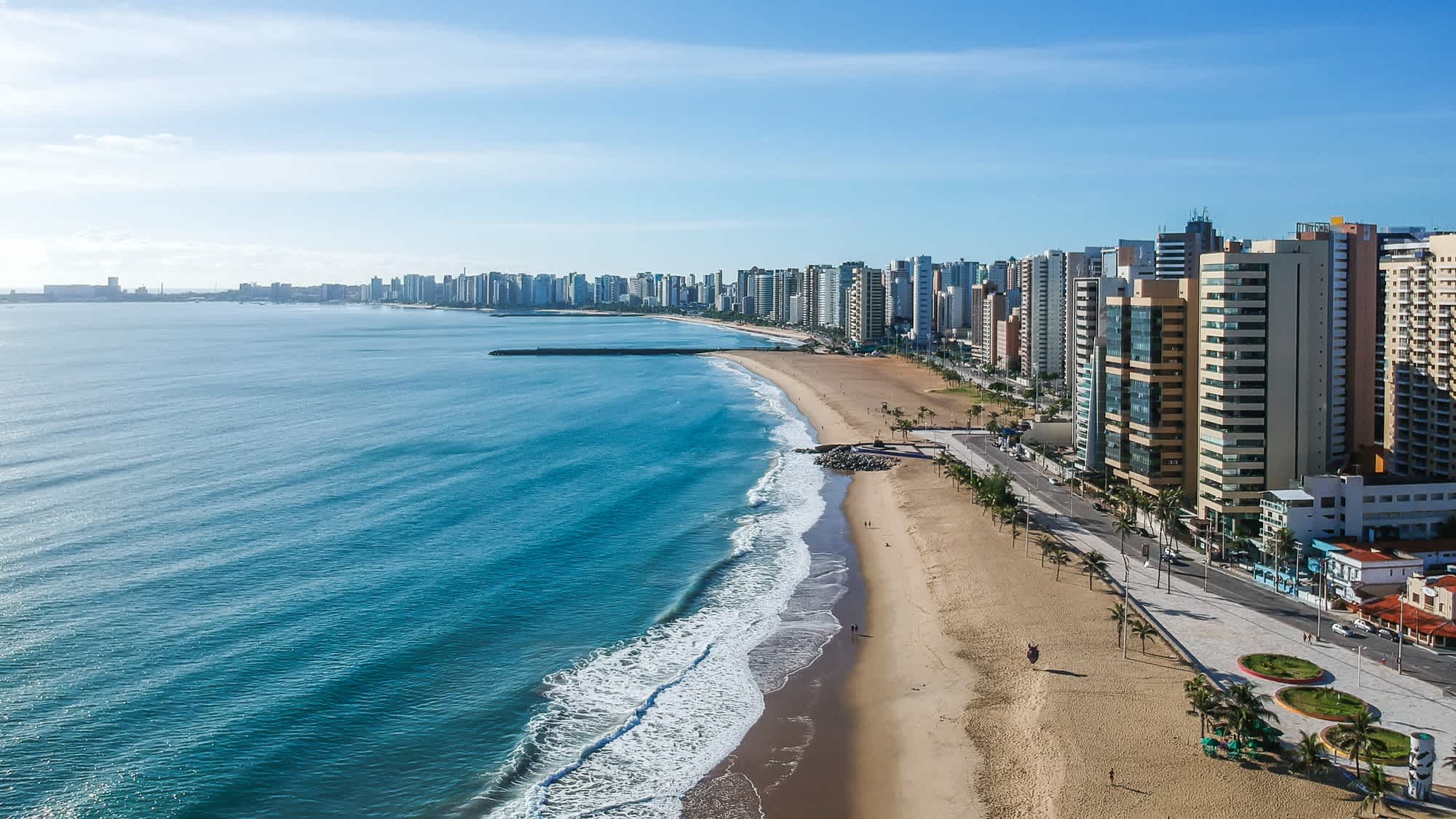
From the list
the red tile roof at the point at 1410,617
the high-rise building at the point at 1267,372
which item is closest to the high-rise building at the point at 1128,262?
the high-rise building at the point at 1267,372

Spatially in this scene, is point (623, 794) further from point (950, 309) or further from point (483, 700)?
point (950, 309)

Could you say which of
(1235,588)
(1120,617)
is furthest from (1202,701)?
(1235,588)

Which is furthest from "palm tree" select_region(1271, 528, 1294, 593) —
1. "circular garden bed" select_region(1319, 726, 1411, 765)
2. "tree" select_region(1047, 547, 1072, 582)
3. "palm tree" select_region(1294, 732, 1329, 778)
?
"palm tree" select_region(1294, 732, 1329, 778)

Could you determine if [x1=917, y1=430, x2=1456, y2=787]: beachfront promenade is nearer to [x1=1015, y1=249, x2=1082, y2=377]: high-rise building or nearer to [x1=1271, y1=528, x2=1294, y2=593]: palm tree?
[x1=1271, y1=528, x2=1294, y2=593]: palm tree

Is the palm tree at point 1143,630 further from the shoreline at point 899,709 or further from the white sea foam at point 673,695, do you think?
the white sea foam at point 673,695

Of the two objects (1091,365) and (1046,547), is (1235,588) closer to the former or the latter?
(1046,547)
